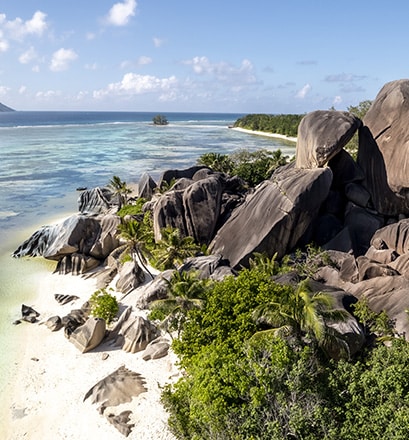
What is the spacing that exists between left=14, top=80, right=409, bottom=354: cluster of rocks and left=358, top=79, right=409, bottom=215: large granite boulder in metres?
0.09

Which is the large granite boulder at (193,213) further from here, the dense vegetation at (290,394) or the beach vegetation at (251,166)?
the beach vegetation at (251,166)

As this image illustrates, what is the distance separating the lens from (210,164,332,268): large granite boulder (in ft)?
100

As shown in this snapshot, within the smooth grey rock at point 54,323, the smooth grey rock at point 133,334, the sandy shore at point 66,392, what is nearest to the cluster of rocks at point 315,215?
the smooth grey rock at point 133,334

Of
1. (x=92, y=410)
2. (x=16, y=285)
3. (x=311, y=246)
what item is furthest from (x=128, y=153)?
(x=92, y=410)

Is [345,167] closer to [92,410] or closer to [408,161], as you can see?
[408,161]

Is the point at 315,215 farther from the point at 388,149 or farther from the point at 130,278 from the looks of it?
the point at 130,278

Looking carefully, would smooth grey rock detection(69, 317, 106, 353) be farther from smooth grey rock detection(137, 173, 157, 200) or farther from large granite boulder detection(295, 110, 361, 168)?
smooth grey rock detection(137, 173, 157, 200)

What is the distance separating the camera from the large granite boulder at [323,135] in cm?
3244

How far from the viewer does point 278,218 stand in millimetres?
30547

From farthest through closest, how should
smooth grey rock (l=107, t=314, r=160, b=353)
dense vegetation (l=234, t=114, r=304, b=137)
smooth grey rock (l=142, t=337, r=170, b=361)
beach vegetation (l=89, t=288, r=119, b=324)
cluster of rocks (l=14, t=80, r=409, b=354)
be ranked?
dense vegetation (l=234, t=114, r=304, b=137), cluster of rocks (l=14, t=80, r=409, b=354), beach vegetation (l=89, t=288, r=119, b=324), smooth grey rock (l=107, t=314, r=160, b=353), smooth grey rock (l=142, t=337, r=170, b=361)

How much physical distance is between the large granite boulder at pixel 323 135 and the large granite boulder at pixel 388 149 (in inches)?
82.3

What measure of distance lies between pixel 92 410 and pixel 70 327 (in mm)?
8153

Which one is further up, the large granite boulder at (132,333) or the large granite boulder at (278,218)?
the large granite boulder at (278,218)

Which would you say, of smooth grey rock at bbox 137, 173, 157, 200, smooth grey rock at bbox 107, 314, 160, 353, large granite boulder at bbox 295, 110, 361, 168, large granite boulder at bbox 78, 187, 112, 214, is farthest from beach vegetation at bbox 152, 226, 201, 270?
large granite boulder at bbox 78, 187, 112, 214
